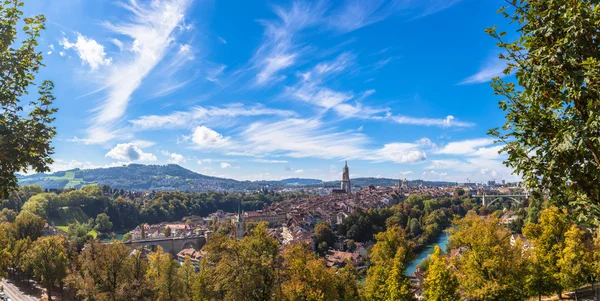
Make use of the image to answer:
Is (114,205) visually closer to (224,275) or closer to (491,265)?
(224,275)

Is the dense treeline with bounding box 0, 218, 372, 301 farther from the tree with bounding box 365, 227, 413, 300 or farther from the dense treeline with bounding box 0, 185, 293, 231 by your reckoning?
the dense treeline with bounding box 0, 185, 293, 231

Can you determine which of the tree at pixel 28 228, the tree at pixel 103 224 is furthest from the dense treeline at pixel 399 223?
the tree at pixel 103 224

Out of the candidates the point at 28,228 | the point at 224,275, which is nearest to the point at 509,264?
the point at 224,275

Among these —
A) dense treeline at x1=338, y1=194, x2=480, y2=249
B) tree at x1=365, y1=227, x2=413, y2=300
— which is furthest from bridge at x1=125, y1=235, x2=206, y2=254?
tree at x1=365, y1=227, x2=413, y2=300

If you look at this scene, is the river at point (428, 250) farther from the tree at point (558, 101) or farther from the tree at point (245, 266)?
the tree at point (558, 101)

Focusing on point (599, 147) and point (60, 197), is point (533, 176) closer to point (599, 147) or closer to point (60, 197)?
point (599, 147)

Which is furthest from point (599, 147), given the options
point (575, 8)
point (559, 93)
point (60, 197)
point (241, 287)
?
point (60, 197)
